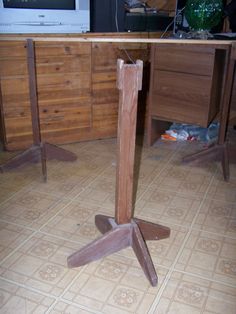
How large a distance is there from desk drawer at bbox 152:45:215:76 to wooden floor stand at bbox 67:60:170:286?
1.08m

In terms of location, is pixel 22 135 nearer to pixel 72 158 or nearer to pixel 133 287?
pixel 72 158

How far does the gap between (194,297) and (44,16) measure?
1774 mm

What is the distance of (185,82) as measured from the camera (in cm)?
229

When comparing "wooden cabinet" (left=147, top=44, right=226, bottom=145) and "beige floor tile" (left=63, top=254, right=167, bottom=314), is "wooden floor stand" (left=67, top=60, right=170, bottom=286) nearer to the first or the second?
"beige floor tile" (left=63, top=254, right=167, bottom=314)

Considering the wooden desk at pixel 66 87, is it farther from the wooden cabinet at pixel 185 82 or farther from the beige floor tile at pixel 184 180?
the beige floor tile at pixel 184 180

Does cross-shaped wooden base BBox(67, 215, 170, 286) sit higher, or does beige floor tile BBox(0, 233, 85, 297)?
cross-shaped wooden base BBox(67, 215, 170, 286)

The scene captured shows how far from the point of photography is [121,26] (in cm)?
241

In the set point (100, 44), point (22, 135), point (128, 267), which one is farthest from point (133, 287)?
point (100, 44)

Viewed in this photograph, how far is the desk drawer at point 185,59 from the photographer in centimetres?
216

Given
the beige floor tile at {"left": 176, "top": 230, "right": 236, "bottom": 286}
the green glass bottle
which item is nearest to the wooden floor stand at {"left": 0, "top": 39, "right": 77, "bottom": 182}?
the beige floor tile at {"left": 176, "top": 230, "right": 236, "bottom": 286}

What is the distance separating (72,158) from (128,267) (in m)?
1.06

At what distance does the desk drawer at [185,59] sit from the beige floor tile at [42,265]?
4.34 ft

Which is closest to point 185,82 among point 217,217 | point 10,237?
point 217,217

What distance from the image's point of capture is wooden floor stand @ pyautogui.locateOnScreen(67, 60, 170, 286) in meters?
1.22
